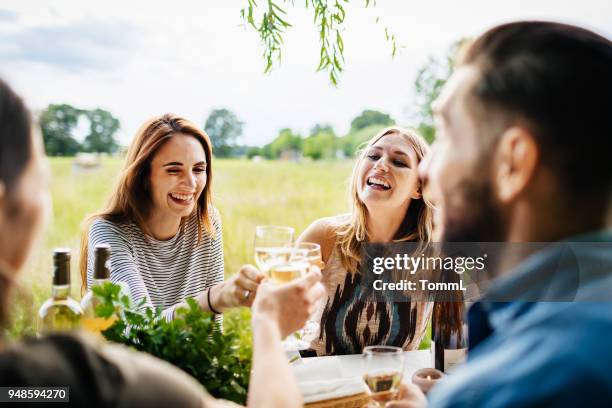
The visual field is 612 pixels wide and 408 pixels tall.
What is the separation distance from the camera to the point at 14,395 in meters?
0.65

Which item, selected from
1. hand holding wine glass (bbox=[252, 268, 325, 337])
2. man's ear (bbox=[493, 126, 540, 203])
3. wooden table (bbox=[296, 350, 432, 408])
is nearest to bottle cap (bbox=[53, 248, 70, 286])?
hand holding wine glass (bbox=[252, 268, 325, 337])

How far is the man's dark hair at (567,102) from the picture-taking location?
767 mm

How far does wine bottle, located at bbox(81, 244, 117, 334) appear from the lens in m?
1.18

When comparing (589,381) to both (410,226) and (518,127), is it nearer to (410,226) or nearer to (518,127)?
(518,127)

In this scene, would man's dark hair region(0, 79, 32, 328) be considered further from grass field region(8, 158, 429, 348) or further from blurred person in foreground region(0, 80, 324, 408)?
grass field region(8, 158, 429, 348)

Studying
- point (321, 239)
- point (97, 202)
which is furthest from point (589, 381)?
point (97, 202)

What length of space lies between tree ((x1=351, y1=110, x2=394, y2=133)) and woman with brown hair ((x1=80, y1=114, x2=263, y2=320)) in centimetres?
205

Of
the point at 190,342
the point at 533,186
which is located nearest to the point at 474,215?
the point at 533,186

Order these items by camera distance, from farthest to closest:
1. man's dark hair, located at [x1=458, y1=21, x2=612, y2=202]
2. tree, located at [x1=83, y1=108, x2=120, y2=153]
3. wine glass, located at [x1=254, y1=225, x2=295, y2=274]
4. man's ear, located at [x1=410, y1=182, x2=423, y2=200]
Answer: tree, located at [x1=83, y1=108, x2=120, y2=153] → man's ear, located at [x1=410, y1=182, x2=423, y2=200] → wine glass, located at [x1=254, y1=225, x2=295, y2=274] → man's dark hair, located at [x1=458, y1=21, x2=612, y2=202]

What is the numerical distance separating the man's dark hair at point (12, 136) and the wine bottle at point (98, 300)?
0.51 metres

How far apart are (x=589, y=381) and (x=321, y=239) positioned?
5.28 ft

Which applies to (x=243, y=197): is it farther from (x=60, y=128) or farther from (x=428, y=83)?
(x=428, y=83)

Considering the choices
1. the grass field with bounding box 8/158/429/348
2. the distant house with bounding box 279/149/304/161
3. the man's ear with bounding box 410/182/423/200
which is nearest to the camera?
the man's ear with bounding box 410/182/423/200

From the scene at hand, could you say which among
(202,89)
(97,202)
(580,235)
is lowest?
(97,202)
